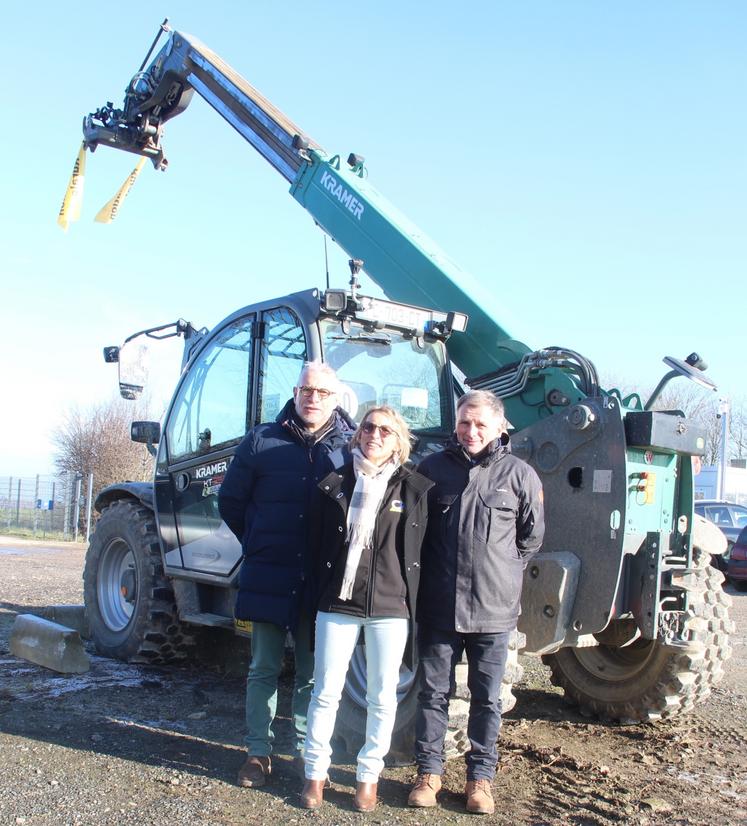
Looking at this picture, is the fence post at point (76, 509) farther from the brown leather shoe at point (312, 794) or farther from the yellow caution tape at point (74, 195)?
the brown leather shoe at point (312, 794)

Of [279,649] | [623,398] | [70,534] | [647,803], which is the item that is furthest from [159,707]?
[70,534]

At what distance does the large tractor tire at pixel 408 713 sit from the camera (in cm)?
439

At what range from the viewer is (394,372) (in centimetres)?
594

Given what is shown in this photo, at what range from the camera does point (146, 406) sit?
31.6 meters

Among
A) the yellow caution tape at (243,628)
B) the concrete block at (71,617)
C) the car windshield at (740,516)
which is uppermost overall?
the car windshield at (740,516)

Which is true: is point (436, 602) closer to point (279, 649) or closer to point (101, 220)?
point (279, 649)

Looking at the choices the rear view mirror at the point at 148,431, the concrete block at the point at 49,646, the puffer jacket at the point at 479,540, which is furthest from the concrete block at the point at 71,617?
the puffer jacket at the point at 479,540

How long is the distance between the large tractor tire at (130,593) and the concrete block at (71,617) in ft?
0.61

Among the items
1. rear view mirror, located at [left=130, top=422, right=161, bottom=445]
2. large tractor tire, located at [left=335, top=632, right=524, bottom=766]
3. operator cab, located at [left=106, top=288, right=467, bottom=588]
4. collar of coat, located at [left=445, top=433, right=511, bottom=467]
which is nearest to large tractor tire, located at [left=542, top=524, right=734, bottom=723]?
large tractor tire, located at [left=335, top=632, right=524, bottom=766]

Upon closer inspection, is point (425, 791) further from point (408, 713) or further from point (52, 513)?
point (52, 513)

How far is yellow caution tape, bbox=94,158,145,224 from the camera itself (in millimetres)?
8781

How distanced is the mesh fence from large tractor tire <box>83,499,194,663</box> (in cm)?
1626

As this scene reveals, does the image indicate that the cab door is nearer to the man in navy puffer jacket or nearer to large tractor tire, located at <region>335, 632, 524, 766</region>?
the man in navy puffer jacket

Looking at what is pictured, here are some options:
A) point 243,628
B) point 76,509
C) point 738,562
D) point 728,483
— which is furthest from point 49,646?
point 728,483
